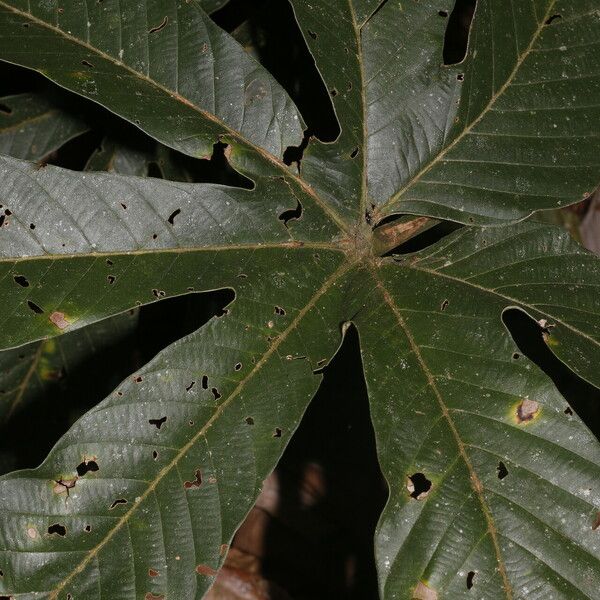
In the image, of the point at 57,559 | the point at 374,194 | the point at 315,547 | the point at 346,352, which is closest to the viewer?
the point at 57,559

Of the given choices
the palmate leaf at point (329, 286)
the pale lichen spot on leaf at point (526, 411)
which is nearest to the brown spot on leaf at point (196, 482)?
the palmate leaf at point (329, 286)

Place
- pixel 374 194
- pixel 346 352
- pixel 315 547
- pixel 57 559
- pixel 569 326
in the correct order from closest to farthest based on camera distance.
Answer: pixel 57 559
pixel 569 326
pixel 374 194
pixel 346 352
pixel 315 547

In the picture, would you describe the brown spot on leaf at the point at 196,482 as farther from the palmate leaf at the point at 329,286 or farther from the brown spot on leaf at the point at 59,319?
the brown spot on leaf at the point at 59,319

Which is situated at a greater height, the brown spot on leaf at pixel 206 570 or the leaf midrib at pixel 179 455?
the leaf midrib at pixel 179 455

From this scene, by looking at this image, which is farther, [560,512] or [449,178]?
[449,178]

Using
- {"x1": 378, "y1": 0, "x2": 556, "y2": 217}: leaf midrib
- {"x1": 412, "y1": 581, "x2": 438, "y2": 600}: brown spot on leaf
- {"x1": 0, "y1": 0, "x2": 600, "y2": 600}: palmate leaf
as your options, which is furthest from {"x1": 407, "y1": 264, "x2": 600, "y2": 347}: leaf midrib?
{"x1": 412, "y1": 581, "x2": 438, "y2": 600}: brown spot on leaf

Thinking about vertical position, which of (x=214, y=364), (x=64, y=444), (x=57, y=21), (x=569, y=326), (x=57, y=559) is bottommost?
(x=57, y=559)

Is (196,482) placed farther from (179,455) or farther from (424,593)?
(424,593)

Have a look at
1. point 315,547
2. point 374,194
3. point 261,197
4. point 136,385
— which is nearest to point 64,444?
point 136,385

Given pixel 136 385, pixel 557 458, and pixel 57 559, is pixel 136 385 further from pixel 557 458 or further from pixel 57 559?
pixel 557 458
